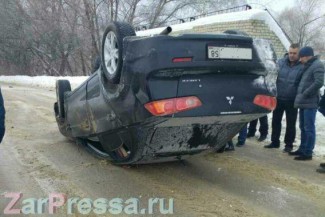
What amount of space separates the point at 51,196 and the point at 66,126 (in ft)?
6.65

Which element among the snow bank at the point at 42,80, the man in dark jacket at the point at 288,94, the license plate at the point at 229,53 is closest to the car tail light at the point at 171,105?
the license plate at the point at 229,53

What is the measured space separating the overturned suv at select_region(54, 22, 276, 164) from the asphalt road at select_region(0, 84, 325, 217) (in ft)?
1.27

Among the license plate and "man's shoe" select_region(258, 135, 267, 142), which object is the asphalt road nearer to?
"man's shoe" select_region(258, 135, 267, 142)

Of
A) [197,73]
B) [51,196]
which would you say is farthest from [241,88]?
[51,196]

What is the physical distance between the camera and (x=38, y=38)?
31.3m

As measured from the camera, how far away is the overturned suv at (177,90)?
3.57 m

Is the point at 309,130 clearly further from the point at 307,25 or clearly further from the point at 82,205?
the point at 307,25

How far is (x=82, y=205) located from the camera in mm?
3859

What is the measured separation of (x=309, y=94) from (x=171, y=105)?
3.01 metres

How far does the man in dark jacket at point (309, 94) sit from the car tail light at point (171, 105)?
2826 mm

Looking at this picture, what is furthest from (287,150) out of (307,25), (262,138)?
(307,25)

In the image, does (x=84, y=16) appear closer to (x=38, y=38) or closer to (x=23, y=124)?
(x=38, y=38)

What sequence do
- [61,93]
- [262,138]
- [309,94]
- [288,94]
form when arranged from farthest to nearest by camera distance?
[262,138] → [288,94] → [61,93] → [309,94]

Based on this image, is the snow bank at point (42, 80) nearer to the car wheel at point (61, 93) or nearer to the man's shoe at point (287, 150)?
the car wheel at point (61, 93)
